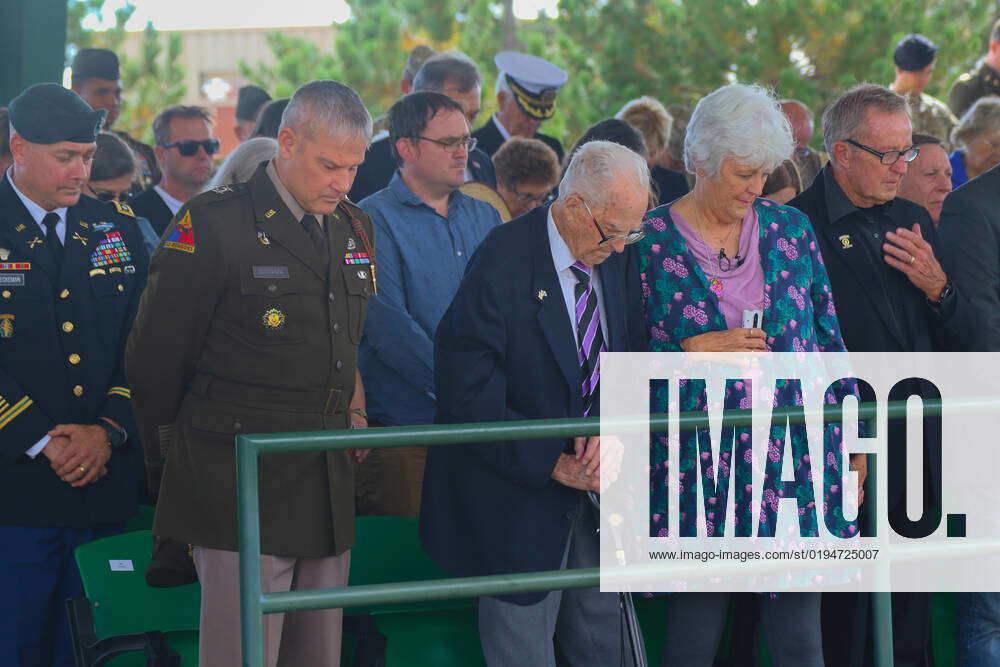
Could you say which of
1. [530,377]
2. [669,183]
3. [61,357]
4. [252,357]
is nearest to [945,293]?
[530,377]

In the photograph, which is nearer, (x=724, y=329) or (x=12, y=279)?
(x=724, y=329)

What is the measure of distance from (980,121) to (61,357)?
3.90 m

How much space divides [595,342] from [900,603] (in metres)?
1.60

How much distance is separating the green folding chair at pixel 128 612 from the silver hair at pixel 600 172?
1.67 m

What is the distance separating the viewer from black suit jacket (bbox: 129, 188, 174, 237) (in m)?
5.95

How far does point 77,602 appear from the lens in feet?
12.9

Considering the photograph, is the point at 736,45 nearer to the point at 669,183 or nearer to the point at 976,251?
the point at 669,183

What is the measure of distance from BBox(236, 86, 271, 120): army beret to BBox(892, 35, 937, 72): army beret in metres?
3.74

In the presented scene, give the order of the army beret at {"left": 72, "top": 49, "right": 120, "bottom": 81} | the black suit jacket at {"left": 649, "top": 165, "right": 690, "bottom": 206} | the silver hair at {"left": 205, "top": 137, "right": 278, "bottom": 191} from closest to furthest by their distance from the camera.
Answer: the silver hair at {"left": 205, "top": 137, "right": 278, "bottom": 191} → the black suit jacket at {"left": 649, "top": 165, "right": 690, "bottom": 206} → the army beret at {"left": 72, "top": 49, "right": 120, "bottom": 81}

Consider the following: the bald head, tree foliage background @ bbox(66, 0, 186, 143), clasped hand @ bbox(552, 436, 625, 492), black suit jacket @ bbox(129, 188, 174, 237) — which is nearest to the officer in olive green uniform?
the bald head

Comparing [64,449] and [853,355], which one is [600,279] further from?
[64,449]

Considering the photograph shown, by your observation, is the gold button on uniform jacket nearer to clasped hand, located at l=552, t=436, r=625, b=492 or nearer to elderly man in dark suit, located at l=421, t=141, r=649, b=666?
elderly man in dark suit, located at l=421, t=141, r=649, b=666

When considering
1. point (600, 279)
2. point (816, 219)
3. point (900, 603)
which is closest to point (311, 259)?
point (600, 279)

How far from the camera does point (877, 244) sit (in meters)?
4.19
